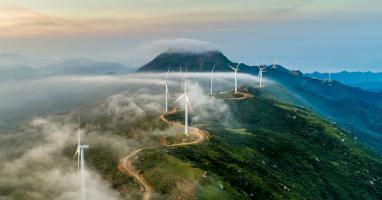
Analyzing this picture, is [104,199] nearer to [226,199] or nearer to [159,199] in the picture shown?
[159,199]

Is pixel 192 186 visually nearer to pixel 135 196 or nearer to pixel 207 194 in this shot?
pixel 207 194

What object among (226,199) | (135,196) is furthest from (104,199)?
(226,199)

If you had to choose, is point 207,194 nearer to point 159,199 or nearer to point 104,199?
point 159,199

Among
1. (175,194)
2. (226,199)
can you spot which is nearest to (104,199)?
(175,194)

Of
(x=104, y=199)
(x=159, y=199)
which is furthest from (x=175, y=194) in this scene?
(x=104, y=199)

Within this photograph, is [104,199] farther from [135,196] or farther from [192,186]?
[192,186]

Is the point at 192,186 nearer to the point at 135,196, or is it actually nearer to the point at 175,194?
the point at 175,194
